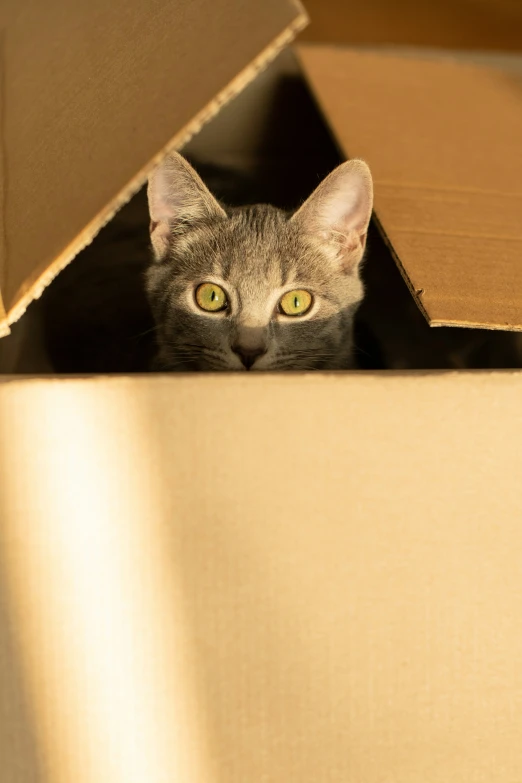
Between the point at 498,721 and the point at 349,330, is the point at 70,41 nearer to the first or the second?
the point at 349,330

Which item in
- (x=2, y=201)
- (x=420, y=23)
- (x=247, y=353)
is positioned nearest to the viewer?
(x=2, y=201)

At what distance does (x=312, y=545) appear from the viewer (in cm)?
81

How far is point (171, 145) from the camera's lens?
807 millimetres

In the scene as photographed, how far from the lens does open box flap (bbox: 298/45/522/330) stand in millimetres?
952

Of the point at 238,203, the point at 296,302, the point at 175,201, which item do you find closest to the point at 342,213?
the point at 296,302

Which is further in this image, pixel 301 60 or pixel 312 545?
pixel 301 60

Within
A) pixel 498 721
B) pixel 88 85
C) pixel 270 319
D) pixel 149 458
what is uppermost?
pixel 88 85

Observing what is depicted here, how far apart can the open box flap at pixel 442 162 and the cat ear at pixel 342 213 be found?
0.15ft

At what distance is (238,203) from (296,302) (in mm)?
545

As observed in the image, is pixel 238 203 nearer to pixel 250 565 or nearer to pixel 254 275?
pixel 254 275

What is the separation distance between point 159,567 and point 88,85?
628 millimetres

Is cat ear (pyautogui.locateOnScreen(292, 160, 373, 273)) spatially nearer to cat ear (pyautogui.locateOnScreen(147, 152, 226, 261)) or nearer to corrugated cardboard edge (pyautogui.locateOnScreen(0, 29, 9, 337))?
cat ear (pyautogui.locateOnScreen(147, 152, 226, 261))

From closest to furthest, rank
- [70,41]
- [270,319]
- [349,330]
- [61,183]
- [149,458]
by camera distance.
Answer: [149,458] < [61,183] < [70,41] < [270,319] < [349,330]

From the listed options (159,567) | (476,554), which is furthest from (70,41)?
(476,554)
